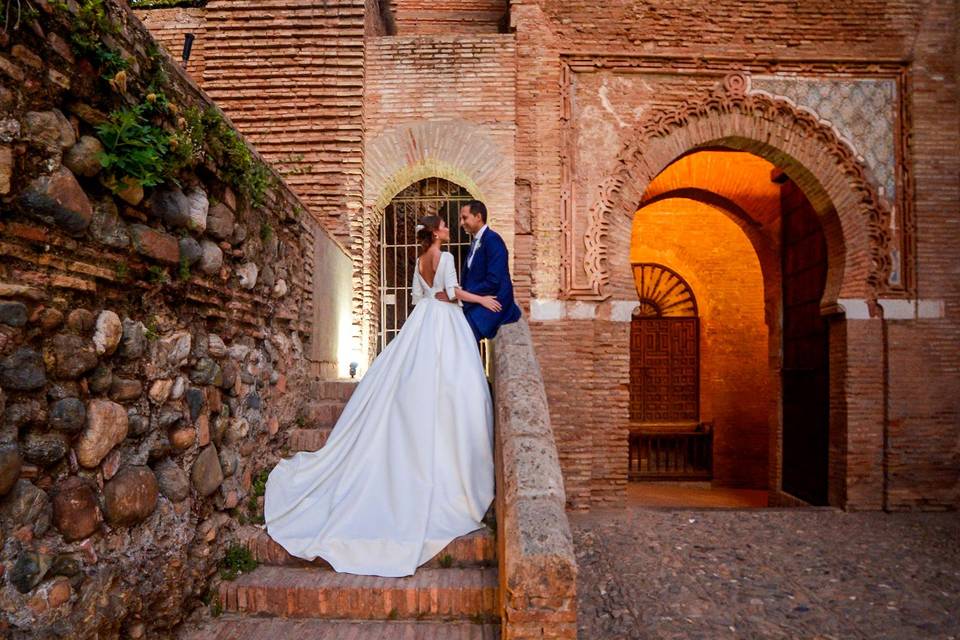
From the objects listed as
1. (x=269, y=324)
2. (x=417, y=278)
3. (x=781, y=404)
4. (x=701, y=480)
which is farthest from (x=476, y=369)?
(x=701, y=480)

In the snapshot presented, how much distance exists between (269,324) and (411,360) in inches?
37.7

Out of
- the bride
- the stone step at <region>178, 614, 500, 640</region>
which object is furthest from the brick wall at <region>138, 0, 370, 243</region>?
the stone step at <region>178, 614, 500, 640</region>

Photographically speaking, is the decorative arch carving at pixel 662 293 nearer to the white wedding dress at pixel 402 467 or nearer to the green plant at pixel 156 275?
the white wedding dress at pixel 402 467

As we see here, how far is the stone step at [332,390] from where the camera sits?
4.66 metres

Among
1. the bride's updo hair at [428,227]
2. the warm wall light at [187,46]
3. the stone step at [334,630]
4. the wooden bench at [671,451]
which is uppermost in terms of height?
the warm wall light at [187,46]

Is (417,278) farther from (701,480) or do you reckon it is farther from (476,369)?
(701,480)

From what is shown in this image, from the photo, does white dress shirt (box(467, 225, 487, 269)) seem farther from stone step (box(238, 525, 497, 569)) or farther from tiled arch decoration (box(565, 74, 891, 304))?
tiled arch decoration (box(565, 74, 891, 304))

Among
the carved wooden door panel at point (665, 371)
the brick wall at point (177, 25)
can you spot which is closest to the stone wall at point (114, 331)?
the brick wall at point (177, 25)

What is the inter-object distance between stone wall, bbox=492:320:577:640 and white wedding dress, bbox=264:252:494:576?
0.24 meters

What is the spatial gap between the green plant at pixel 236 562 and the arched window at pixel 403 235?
15.5 feet

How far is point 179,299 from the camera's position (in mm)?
2520

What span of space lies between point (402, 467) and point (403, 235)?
196 inches

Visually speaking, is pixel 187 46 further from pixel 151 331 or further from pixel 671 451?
pixel 671 451

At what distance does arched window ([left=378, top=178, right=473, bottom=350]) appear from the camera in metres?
7.66
